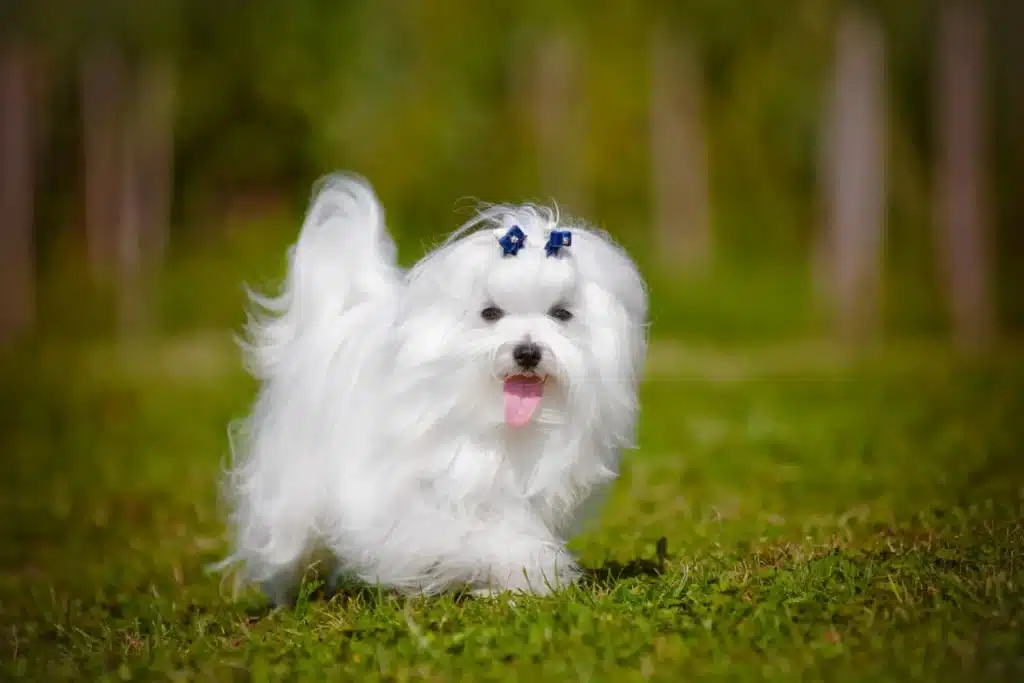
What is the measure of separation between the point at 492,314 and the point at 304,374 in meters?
0.97

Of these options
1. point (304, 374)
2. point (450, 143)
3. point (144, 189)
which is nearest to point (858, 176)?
point (450, 143)

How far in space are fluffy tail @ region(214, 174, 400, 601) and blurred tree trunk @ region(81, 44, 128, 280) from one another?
23.9 metres

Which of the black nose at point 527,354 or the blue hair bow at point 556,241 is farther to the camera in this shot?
the blue hair bow at point 556,241

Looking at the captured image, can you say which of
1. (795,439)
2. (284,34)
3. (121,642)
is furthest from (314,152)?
(121,642)

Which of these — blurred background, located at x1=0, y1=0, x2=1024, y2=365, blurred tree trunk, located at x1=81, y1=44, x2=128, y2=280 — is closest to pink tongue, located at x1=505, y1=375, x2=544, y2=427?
blurred background, located at x1=0, y1=0, x2=1024, y2=365

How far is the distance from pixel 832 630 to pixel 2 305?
80.6ft

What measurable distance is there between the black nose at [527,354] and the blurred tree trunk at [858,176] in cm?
1708

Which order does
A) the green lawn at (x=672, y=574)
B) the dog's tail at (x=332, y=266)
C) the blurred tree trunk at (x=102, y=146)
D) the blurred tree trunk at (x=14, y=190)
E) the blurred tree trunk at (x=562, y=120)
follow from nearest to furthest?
the green lawn at (x=672, y=574)
the dog's tail at (x=332, y=266)
the blurred tree trunk at (x=14, y=190)
the blurred tree trunk at (x=562, y=120)
the blurred tree trunk at (x=102, y=146)

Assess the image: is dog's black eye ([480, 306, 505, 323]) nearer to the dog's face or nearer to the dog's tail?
the dog's face

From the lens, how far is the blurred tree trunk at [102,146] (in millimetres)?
27688

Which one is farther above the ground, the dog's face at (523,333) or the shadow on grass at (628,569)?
the dog's face at (523,333)

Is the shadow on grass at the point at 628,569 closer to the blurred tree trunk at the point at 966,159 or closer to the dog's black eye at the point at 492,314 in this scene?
the dog's black eye at the point at 492,314

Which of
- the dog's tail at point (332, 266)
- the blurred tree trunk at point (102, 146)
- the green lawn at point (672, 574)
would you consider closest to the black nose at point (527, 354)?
the green lawn at point (672, 574)

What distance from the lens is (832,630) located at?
3.73 metres
